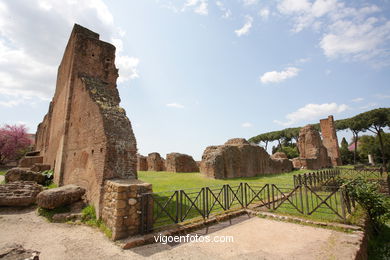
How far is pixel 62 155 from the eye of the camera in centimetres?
921

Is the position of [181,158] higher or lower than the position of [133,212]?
higher

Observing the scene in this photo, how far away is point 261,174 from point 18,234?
18.2 meters

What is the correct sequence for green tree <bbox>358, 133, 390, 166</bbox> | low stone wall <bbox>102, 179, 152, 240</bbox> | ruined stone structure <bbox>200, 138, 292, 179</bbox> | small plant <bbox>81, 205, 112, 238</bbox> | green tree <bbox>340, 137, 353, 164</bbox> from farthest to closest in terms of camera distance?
1. green tree <bbox>340, 137, 353, 164</bbox>
2. green tree <bbox>358, 133, 390, 166</bbox>
3. ruined stone structure <bbox>200, 138, 292, 179</bbox>
4. small plant <bbox>81, 205, 112, 238</bbox>
5. low stone wall <bbox>102, 179, 152, 240</bbox>

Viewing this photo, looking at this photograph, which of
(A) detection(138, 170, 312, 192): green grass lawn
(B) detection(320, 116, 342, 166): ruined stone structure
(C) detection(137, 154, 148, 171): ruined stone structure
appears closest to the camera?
(A) detection(138, 170, 312, 192): green grass lawn

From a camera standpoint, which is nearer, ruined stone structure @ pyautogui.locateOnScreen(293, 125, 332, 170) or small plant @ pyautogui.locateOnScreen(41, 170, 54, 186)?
small plant @ pyautogui.locateOnScreen(41, 170, 54, 186)

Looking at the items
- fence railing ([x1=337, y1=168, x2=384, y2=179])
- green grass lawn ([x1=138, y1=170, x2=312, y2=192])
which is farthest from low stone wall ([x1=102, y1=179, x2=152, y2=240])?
fence railing ([x1=337, y1=168, x2=384, y2=179])

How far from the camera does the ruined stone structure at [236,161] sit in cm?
1547

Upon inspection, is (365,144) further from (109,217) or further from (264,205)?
(109,217)

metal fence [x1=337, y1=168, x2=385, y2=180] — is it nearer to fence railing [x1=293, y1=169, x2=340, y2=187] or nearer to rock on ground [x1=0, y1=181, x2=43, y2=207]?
fence railing [x1=293, y1=169, x2=340, y2=187]

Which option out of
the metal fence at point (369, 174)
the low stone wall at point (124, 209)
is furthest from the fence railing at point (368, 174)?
the low stone wall at point (124, 209)

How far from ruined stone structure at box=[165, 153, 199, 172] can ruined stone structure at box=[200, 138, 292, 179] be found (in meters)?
2.83

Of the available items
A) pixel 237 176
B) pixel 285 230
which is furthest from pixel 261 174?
pixel 285 230

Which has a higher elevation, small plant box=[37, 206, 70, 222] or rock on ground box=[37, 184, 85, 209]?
rock on ground box=[37, 184, 85, 209]

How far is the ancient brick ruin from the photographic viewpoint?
5.95m
